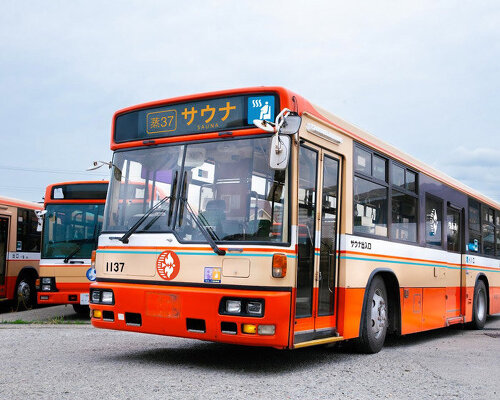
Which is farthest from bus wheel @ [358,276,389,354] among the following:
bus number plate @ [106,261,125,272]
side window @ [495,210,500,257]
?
side window @ [495,210,500,257]

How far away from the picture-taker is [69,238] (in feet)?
44.4

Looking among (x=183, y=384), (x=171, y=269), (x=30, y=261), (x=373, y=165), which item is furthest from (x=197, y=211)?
(x=30, y=261)

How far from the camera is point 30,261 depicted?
55.1ft

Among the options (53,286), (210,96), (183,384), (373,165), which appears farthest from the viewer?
(53,286)

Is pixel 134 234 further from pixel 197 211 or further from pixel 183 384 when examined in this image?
pixel 183 384

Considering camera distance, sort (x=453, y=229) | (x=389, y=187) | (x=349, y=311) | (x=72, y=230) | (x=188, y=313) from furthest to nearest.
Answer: (x=72, y=230)
(x=453, y=229)
(x=389, y=187)
(x=349, y=311)
(x=188, y=313)

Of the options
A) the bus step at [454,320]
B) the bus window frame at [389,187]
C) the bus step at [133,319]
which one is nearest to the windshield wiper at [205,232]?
the bus step at [133,319]

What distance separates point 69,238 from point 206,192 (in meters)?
7.37

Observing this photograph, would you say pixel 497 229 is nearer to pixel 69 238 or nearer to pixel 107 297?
pixel 69 238

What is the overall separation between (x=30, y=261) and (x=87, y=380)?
11.3 meters

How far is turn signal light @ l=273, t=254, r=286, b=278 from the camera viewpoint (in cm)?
649

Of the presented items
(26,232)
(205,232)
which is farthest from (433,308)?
(26,232)

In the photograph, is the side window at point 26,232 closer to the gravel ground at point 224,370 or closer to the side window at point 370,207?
the gravel ground at point 224,370

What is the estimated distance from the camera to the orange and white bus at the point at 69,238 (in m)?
13.4
